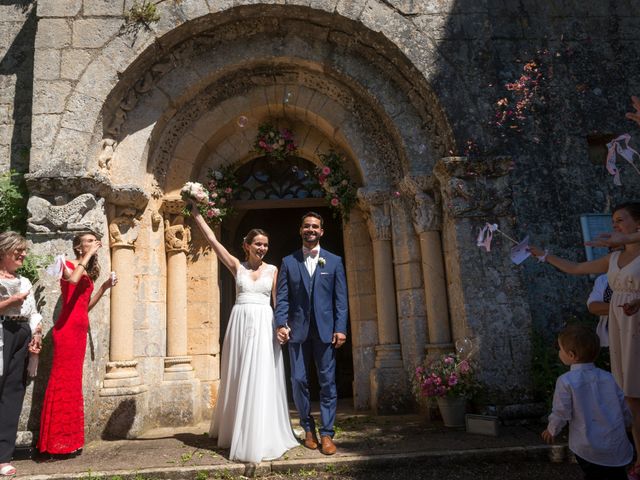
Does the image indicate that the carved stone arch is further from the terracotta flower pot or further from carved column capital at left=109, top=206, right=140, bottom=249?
the terracotta flower pot

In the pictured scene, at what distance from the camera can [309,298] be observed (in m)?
3.98

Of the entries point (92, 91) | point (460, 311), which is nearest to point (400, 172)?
point (460, 311)

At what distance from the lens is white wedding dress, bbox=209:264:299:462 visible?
3.58 m

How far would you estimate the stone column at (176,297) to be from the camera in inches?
207

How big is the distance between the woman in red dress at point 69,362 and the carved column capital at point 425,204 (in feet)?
10.4

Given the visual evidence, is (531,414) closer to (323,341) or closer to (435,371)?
(435,371)

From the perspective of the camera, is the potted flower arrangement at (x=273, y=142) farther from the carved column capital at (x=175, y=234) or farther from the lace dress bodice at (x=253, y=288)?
the lace dress bodice at (x=253, y=288)

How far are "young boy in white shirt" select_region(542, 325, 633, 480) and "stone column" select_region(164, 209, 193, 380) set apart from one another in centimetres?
384

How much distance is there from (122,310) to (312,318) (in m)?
2.16

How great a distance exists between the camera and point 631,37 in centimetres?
605

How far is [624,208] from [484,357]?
2014mm

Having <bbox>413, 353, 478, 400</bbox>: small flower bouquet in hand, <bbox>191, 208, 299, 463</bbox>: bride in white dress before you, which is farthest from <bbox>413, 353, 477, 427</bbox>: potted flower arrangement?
<bbox>191, 208, 299, 463</bbox>: bride in white dress

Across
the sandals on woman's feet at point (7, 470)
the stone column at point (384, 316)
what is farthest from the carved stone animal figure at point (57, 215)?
the stone column at point (384, 316)

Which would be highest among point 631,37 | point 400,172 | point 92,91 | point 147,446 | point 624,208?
point 631,37
